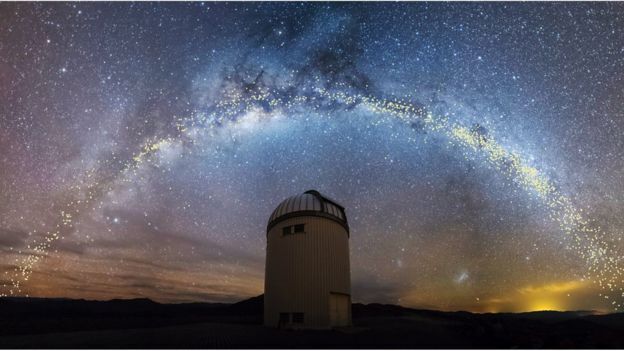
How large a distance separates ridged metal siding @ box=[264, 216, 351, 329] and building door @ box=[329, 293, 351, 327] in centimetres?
33

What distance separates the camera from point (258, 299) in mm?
50844

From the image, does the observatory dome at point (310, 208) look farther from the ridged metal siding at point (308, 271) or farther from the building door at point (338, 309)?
the building door at point (338, 309)

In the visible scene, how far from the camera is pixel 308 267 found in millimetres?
15055

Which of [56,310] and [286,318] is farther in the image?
[56,310]

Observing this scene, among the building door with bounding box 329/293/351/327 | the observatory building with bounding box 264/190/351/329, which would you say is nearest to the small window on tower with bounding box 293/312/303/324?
the observatory building with bounding box 264/190/351/329

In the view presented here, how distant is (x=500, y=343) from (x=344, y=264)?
7826mm

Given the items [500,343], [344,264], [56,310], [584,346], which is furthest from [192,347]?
[56,310]

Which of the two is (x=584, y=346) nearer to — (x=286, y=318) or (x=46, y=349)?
(x=286, y=318)

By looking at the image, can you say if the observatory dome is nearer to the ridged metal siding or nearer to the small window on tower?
the ridged metal siding

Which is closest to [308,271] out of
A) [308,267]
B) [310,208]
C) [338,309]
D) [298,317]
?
[308,267]

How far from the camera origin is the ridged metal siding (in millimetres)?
14586

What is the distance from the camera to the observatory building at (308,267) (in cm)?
1462

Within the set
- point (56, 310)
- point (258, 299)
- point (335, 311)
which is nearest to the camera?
point (335, 311)

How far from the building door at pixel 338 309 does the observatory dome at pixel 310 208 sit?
4.07 meters
